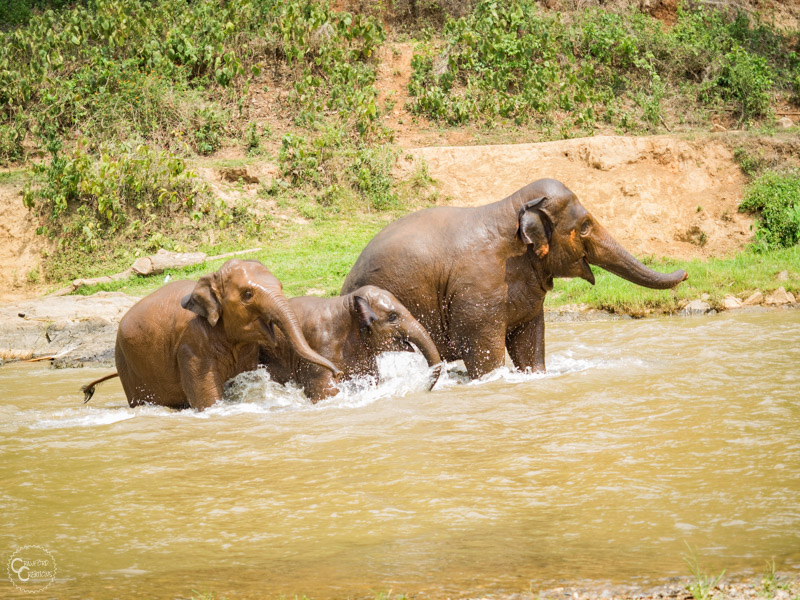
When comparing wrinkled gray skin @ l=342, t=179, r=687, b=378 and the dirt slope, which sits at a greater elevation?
wrinkled gray skin @ l=342, t=179, r=687, b=378

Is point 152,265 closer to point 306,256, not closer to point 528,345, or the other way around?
point 306,256

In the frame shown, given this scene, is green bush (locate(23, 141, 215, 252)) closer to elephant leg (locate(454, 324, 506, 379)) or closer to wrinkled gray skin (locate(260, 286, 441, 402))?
wrinkled gray skin (locate(260, 286, 441, 402))

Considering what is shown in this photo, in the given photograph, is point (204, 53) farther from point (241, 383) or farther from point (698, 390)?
point (698, 390)

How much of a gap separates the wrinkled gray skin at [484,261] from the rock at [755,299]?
4.80 meters

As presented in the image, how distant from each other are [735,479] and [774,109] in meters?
21.2

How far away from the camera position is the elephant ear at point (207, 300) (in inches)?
297

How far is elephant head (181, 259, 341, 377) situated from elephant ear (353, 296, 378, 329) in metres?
0.57

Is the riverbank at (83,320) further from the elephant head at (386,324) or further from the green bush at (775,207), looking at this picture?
the elephant head at (386,324)

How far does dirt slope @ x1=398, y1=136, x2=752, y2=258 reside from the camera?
60.5 ft

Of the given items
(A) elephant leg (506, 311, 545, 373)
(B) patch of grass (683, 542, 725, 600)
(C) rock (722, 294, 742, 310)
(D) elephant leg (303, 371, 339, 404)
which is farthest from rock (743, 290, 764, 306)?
A: (B) patch of grass (683, 542, 725, 600)

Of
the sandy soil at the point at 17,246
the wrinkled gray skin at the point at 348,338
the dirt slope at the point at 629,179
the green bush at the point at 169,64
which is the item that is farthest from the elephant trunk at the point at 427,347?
the green bush at the point at 169,64

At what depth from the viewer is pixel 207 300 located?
24.8ft

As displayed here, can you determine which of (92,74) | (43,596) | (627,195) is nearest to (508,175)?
(627,195)

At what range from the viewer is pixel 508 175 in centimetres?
1992
